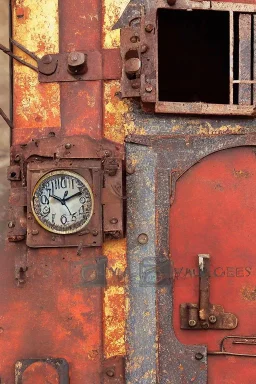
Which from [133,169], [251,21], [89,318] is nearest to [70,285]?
[89,318]

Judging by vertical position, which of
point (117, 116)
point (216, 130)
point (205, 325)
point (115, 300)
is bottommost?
point (205, 325)

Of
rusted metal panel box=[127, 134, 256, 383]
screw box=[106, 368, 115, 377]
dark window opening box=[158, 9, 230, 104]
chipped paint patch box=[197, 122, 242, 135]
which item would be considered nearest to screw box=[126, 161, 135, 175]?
rusted metal panel box=[127, 134, 256, 383]

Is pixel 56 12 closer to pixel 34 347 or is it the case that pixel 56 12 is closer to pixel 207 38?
pixel 207 38

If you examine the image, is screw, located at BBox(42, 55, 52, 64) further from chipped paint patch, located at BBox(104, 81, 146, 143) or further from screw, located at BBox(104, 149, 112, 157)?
screw, located at BBox(104, 149, 112, 157)

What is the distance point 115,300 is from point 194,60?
10.2 feet

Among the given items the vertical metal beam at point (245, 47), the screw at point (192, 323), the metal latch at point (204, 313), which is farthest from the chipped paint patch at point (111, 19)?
the screw at point (192, 323)

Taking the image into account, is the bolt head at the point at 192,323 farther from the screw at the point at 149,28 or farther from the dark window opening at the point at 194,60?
the dark window opening at the point at 194,60

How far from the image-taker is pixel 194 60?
621 cm

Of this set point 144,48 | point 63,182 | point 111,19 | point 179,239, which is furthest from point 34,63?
point 179,239

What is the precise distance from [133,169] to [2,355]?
1.66 m

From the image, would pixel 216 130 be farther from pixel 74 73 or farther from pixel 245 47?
pixel 74 73

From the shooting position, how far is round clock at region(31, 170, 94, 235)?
4.09 metres

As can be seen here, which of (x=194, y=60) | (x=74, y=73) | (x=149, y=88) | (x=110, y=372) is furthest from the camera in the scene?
(x=194, y=60)

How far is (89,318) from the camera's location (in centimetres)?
416
